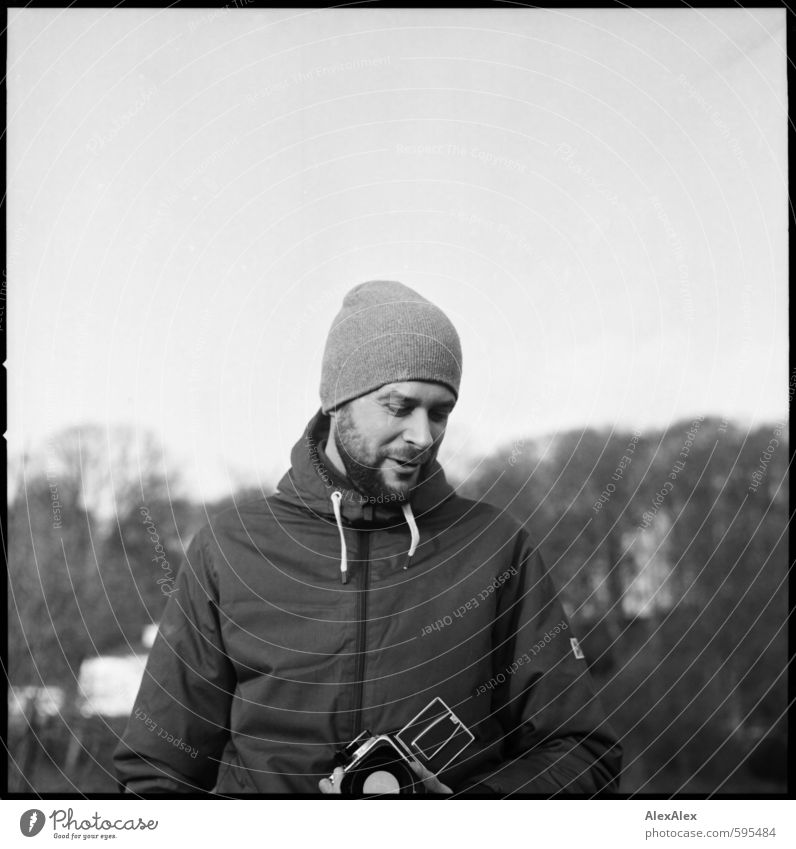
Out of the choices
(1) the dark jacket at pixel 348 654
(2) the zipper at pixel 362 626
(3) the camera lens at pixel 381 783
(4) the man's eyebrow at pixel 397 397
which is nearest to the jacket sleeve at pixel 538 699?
(1) the dark jacket at pixel 348 654

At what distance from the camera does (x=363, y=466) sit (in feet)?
6.85

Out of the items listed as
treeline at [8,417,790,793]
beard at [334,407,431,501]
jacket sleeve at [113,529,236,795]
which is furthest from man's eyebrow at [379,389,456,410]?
jacket sleeve at [113,529,236,795]

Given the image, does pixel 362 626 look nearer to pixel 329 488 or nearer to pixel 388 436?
pixel 329 488

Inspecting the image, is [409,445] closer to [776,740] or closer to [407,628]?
[407,628]

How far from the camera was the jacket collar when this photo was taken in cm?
208

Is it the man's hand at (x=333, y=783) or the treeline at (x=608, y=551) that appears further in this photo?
the treeline at (x=608, y=551)

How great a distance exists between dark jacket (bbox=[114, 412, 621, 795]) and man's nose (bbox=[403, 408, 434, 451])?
0.30 feet

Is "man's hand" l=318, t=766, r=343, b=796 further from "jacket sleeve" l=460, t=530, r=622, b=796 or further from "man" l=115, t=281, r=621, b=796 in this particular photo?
"jacket sleeve" l=460, t=530, r=622, b=796

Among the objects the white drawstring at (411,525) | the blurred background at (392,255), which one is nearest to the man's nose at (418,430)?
the white drawstring at (411,525)

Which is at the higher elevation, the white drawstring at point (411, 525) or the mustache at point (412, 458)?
the mustache at point (412, 458)

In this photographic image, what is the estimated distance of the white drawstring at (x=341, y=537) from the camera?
2.07 m

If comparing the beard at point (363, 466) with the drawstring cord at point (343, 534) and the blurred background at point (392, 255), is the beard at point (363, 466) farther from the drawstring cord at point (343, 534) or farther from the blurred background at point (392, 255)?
the blurred background at point (392, 255)

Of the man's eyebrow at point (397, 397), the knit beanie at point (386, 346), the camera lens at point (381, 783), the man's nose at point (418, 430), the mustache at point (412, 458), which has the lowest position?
the camera lens at point (381, 783)
